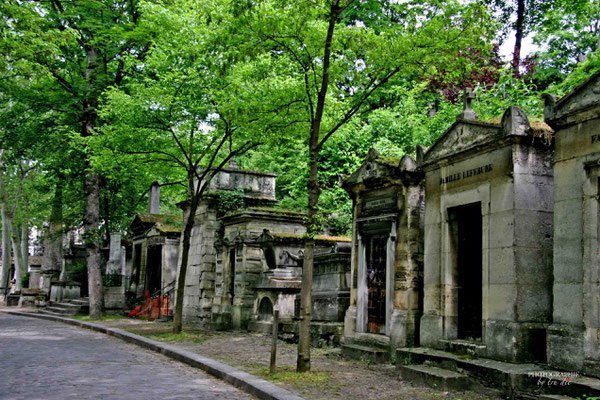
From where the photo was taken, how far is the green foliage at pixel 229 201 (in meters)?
20.6

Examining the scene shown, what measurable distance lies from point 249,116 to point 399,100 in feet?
51.9

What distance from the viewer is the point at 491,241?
853 centimetres

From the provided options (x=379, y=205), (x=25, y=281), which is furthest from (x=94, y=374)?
(x=25, y=281)

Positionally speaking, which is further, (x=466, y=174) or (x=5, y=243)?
(x=5, y=243)

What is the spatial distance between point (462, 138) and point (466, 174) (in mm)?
594

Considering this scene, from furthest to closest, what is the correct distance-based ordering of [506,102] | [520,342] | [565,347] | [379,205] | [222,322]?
[222,322], [506,102], [379,205], [520,342], [565,347]

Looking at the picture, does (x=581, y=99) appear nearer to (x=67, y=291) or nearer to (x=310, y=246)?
(x=310, y=246)

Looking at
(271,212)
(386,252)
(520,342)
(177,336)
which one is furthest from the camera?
(271,212)

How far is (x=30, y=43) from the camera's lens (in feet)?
40.9

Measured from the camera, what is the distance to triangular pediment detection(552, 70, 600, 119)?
23.2 ft

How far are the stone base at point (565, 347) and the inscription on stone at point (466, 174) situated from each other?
2609 mm

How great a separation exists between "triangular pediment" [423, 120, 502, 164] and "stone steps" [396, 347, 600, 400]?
3236mm

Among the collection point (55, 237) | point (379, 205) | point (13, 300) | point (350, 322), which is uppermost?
point (379, 205)

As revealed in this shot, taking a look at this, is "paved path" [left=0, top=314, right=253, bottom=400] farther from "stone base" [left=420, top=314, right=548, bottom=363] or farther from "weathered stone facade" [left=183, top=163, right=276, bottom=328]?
"weathered stone facade" [left=183, top=163, right=276, bottom=328]
